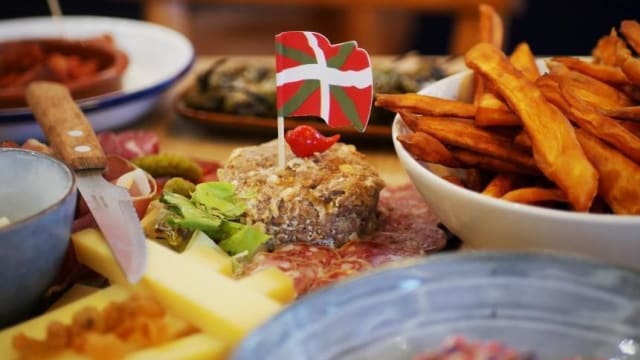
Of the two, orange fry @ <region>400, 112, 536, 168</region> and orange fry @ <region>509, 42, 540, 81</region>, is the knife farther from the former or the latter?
orange fry @ <region>509, 42, 540, 81</region>

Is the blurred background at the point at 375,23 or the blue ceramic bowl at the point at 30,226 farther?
the blurred background at the point at 375,23

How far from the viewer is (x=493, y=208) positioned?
95 cm

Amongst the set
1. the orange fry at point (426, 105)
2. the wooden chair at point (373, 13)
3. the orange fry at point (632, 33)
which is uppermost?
the orange fry at point (632, 33)

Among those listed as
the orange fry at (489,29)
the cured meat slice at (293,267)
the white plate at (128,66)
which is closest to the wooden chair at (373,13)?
the white plate at (128,66)

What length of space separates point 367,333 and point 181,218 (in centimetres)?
39

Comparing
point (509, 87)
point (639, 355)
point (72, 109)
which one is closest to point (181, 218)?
point (72, 109)

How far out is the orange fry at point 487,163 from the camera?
1025 millimetres

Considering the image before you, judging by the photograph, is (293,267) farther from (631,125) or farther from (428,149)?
(631,125)

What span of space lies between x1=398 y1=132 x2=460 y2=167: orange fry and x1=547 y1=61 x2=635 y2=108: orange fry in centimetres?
17

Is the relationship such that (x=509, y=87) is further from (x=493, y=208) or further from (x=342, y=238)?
(x=342, y=238)

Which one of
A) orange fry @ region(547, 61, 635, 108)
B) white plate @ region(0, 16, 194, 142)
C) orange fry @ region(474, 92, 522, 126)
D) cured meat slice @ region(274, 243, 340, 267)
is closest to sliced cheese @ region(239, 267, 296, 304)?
cured meat slice @ region(274, 243, 340, 267)

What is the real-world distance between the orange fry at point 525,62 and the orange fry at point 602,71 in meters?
0.05

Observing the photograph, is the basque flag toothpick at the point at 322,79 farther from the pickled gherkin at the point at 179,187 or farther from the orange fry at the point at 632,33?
the orange fry at the point at 632,33

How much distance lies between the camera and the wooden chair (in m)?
2.61
